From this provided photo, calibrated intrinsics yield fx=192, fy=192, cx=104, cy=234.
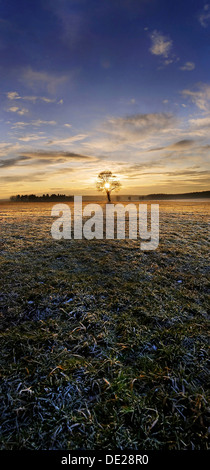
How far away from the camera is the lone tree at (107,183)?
59125 mm

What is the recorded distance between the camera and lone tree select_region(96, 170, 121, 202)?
59125 millimetres

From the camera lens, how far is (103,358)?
379 cm

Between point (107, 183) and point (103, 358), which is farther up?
point (107, 183)

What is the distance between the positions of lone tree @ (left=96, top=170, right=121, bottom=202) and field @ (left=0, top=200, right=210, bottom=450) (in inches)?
2166

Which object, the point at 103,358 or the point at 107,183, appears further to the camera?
the point at 107,183

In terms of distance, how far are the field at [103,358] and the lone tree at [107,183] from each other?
55029 millimetres

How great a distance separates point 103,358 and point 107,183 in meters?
59.7

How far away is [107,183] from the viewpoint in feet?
198

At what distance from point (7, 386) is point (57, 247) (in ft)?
25.2

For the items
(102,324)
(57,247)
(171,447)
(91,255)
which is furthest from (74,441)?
(57,247)

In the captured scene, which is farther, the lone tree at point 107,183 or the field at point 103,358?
the lone tree at point 107,183

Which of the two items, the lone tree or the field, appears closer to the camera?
the field

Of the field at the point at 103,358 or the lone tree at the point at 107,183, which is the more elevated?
the lone tree at the point at 107,183

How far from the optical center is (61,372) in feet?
11.3
